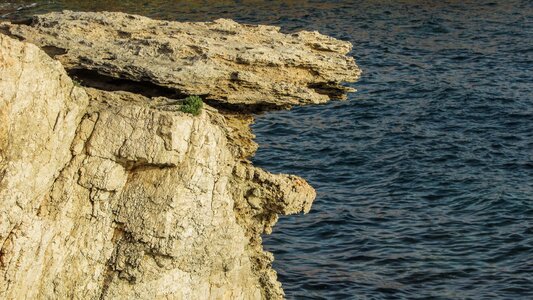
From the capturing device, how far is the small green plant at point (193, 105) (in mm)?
22547

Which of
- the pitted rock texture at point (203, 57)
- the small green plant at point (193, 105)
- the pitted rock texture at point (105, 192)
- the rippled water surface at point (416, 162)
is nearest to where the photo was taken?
the pitted rock texture at point (105, 192)

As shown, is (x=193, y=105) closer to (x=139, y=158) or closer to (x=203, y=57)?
(x=139, y=158)

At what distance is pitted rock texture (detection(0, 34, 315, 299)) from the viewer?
68.8 feet

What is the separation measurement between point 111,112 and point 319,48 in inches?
295

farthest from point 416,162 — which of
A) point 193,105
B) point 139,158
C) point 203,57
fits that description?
point 139,158

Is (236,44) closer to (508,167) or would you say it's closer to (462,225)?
(462,225)

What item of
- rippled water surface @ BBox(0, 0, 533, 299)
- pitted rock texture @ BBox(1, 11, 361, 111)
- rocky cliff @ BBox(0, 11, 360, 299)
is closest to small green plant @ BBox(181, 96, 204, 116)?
rocky cliff @ BBox(0, 11, 360, 299)

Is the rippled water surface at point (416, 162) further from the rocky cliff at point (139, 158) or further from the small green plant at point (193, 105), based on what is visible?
the small green plant at point (193, 105)

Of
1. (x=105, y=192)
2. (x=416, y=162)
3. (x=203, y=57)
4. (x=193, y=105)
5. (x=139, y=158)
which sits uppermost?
(x=203, y=57)

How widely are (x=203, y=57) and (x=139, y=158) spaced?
12.6ft

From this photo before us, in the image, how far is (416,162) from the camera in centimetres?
4422

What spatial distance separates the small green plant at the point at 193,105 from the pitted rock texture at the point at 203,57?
3.39ft

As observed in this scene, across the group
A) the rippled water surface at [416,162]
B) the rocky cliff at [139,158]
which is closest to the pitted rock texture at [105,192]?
the rocky cliff at [139,158]

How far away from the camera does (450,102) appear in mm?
51719
